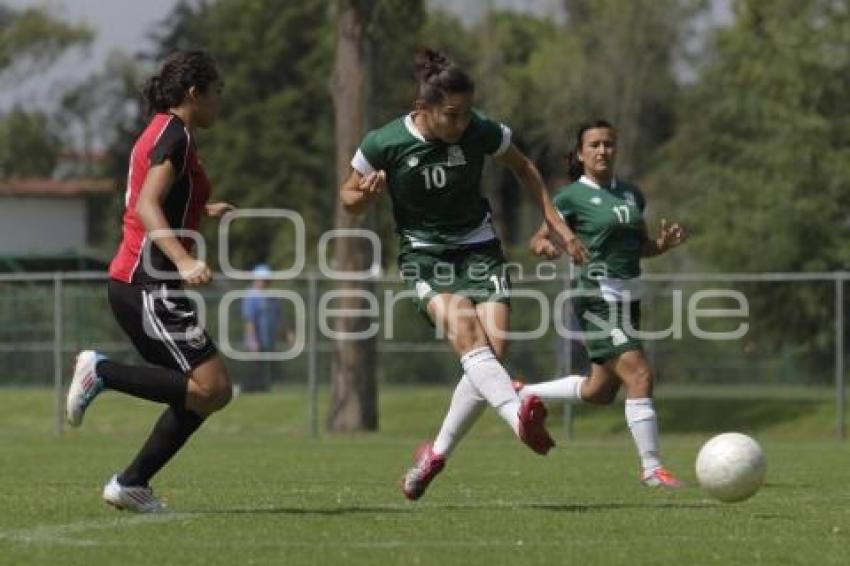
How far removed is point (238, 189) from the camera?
66.3m

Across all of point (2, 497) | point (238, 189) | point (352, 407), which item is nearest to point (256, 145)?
point (238, 189)

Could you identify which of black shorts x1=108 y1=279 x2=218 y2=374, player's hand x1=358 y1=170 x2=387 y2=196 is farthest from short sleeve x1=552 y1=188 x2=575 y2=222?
black shorts x1=108 y1=279 x2=218 y2=374

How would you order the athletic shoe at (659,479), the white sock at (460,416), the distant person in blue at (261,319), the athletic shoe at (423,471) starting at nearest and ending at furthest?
the athletic shoe at (423,471)
the white sock at (460,416)
the athletic shoe at (659,479)
the distant person in blue at (261,319)

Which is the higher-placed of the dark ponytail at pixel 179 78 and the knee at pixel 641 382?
the dark ponytail at pixel 179 78

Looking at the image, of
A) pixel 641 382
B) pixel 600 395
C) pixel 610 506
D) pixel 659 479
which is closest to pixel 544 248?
pixel 641 382

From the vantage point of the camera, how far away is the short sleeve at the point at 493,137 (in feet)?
33.8

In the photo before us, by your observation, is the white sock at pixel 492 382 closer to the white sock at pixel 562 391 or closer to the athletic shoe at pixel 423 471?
the athletic shoe at pixel 423 471

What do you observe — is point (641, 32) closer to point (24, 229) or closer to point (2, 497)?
point (24, 229)

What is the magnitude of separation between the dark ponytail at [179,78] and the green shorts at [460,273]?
146 cm

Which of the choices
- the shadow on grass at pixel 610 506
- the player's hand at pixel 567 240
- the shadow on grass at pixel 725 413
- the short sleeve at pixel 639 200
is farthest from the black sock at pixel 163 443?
the shadow on grass at pixel 725 413

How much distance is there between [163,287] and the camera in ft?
30.8

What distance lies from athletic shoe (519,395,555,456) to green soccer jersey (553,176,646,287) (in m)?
3.23

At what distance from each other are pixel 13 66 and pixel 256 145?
12.3 m

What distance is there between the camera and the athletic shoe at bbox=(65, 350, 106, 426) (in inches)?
379
